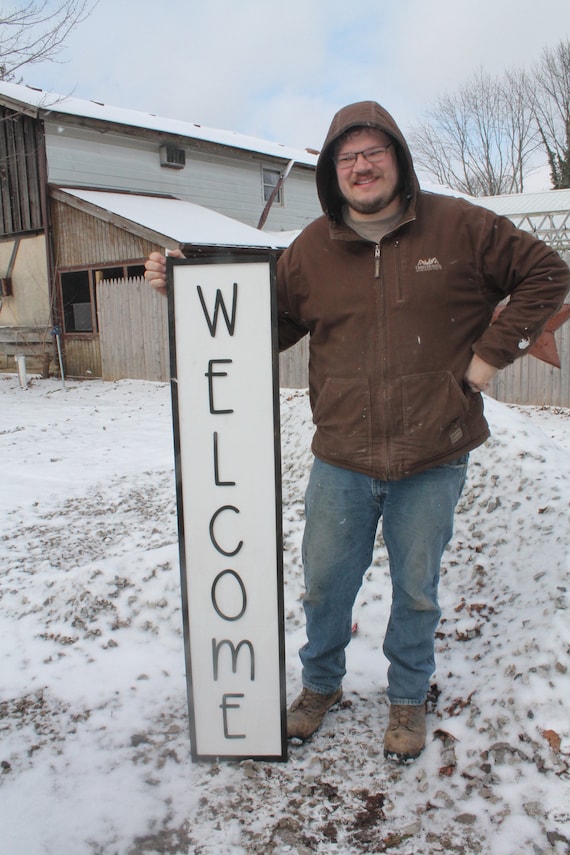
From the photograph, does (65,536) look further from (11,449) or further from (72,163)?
(72,163)

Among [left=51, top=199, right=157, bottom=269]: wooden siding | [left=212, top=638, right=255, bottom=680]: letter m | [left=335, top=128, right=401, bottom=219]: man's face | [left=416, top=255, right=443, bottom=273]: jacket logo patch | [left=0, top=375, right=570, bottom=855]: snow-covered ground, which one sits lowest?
[left=0, top=375, right=570, bottom=855]: snow-covered ground

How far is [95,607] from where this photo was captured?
3.46 meters

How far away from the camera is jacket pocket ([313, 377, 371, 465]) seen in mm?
2191

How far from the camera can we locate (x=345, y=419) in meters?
2.23

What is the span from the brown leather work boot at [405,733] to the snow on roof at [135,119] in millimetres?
14080

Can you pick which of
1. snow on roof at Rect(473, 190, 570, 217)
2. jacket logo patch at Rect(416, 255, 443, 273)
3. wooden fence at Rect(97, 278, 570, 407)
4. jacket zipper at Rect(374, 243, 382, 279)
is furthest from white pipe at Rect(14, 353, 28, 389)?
snow on roof at Rect(473, 190, 570, 217)

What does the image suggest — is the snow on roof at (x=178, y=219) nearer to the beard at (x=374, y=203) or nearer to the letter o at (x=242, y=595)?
the beard at (x=374, y=203)

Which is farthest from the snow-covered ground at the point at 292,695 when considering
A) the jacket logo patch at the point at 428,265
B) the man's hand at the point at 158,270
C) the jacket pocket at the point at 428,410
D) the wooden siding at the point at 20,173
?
the wooden siding at the point at 20,173

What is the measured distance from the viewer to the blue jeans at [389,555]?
7.28ft

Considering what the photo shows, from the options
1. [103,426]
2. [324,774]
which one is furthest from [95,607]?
[103,426]

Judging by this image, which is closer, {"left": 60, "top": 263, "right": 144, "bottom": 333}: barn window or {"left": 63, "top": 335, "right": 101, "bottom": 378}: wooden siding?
{"left": 63, "top": 335, "right": 101, "bottom": 378}: wooden siding

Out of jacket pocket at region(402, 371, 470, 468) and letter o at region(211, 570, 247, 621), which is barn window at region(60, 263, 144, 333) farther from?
jacket pocket at region(402, 371, 470, 468)

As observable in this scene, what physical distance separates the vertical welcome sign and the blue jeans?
0.18 m

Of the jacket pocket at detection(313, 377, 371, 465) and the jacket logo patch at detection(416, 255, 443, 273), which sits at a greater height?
the jacket logo patch at detection(416, 255, 443, 273)
